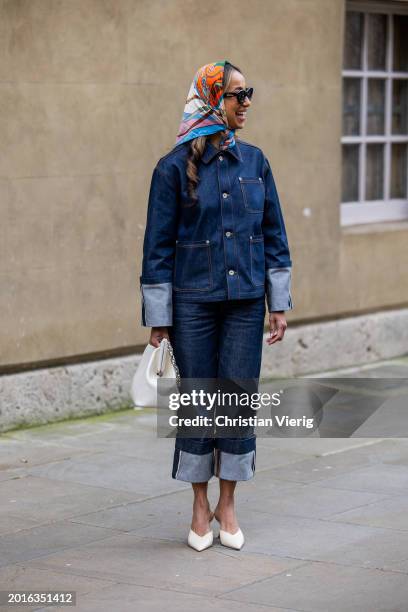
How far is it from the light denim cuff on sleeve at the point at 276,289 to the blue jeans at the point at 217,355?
0.16 feet

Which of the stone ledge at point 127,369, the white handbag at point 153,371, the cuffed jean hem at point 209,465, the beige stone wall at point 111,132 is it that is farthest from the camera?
the stone ledge at point 127,369

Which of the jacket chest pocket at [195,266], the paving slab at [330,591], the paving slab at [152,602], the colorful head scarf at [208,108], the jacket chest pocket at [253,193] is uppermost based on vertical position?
the colorful head scarf at [208,108]

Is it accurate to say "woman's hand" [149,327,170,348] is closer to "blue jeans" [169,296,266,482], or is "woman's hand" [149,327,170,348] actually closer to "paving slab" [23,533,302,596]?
"blue jeans" [169,296,266,482]

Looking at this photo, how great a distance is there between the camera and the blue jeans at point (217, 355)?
18.5 ft

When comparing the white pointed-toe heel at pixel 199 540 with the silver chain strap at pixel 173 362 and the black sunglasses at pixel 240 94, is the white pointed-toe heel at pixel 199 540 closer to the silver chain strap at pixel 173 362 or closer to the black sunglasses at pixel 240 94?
the silver chain strap at pixel 173 362

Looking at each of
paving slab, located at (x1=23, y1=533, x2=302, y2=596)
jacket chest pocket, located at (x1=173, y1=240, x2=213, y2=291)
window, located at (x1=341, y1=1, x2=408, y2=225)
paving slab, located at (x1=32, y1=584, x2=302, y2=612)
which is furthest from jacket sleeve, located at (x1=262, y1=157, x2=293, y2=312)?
window, located at (x1=341, y1=1, x2=408, y2=225)

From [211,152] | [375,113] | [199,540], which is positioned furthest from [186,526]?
[375,113]

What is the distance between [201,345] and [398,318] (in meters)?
5.58

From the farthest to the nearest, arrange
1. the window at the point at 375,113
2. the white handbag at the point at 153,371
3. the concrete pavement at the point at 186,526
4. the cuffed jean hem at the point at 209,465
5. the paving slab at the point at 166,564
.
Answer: the window at the point at 375,113, the cuffed jean hem at the point at 209,465, the white handbag at the point at 153,371, the paving slab at the point at 166,564, the concrete pavement at the point at 186,526

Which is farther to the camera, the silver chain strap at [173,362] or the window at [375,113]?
the window at [375,113]

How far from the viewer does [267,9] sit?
9.74m

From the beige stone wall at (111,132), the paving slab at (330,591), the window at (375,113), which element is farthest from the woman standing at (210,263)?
the window at (375,113)

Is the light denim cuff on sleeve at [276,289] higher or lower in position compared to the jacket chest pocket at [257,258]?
lower

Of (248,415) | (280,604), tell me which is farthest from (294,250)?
(280,604)
